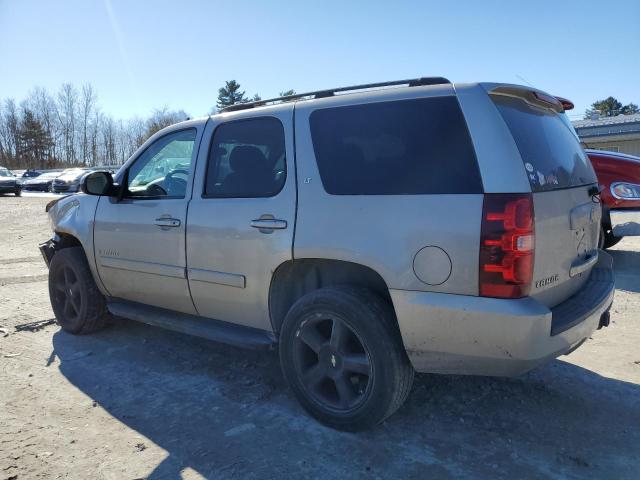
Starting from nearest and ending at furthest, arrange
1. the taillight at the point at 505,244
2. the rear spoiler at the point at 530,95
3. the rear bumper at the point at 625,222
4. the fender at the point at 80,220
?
the taillight at the point at 505,244
the rear spoiler at the point at 530,95
the fender at the point at 80,220
the rear bumper at the point at 625,222

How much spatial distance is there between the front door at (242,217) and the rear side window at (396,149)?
301 millimetres

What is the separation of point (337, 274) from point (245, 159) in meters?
1.10

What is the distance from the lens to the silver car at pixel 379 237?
2.49 metres

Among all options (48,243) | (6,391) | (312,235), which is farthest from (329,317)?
(48,243)

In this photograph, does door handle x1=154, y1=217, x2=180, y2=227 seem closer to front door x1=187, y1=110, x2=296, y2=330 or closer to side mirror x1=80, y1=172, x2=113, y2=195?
front door x1=187, y1=110, x2=296, y2=330

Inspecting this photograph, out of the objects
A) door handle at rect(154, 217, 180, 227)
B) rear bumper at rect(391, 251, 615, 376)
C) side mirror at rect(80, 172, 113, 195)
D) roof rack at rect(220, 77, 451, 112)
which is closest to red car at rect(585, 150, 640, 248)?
rear bumper at rect(391, 251, 615, 376)

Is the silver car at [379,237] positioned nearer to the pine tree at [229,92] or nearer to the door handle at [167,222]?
the door handle at [167,222]

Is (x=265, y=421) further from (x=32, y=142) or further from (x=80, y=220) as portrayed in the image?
(x=32, y=142)

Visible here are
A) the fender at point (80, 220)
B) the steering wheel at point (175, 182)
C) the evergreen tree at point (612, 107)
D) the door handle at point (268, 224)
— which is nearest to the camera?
the door handle at point (268, 224)

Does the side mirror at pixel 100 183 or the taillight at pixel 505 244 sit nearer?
the taillight at pixel 505 244

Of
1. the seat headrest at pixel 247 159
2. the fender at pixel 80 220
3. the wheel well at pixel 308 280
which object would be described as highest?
the seat headrest at pixel 247 159

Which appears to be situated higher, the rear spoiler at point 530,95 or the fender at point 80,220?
Answer: the rear spoiler at point 530,95

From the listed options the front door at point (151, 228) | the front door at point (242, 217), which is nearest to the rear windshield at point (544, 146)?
the front door at point (242, 217)

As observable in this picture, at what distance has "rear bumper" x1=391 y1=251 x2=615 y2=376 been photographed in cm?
243
